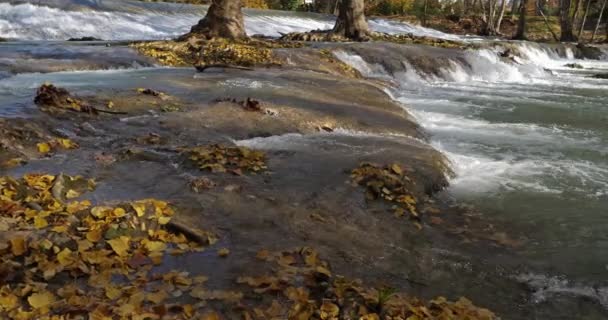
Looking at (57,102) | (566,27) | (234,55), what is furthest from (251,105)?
(566,27)

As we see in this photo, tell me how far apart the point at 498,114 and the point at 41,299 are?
867 cm

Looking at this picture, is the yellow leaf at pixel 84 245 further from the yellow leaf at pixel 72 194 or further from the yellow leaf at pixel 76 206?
the yellow leaf at pixel 72 194

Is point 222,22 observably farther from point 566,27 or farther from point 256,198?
point 566,27

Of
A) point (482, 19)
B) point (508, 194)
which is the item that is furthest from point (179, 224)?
point (482, 19)

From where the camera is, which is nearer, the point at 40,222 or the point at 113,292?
the point at 113,292

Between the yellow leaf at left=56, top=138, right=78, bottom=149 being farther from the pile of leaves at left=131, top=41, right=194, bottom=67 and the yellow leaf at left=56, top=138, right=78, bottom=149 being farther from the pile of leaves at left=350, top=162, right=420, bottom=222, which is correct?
the pile of leaves at left=131, top=41, right=194, bottom=67

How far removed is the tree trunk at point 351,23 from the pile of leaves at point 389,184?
45.7 feet

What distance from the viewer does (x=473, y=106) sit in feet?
34.2

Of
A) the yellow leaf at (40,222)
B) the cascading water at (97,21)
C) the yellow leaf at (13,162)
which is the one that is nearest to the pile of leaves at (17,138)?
the yellow leaf at (13,162)

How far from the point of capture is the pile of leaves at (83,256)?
2.66 metres

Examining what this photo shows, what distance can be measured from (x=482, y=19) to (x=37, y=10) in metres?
31.2

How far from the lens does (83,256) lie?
122 inches

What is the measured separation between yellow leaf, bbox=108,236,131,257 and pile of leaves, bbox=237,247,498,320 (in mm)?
754

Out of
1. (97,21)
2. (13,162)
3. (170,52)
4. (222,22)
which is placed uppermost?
(222,22)
